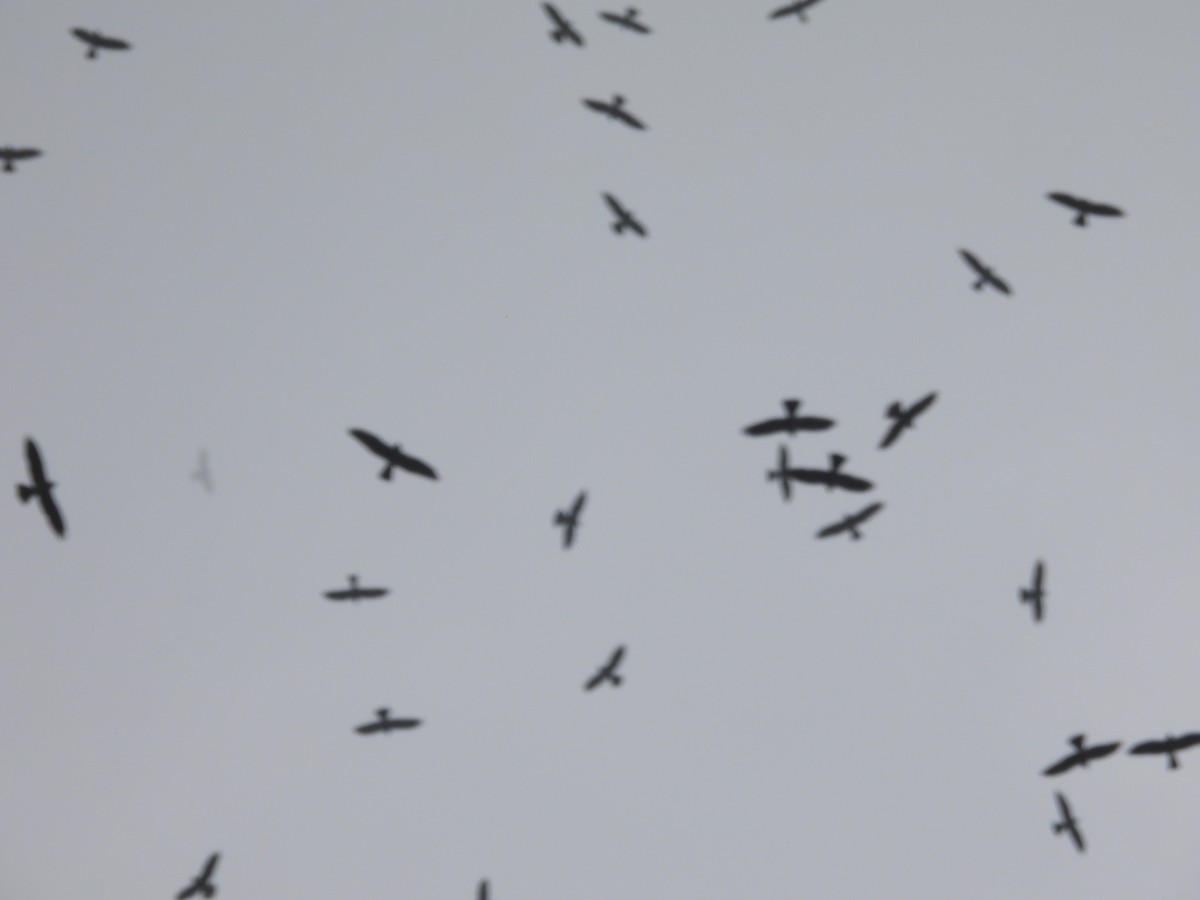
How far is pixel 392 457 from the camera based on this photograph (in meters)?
23.8

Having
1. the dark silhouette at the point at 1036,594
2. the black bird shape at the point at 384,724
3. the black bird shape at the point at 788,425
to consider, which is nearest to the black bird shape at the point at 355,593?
the black bird shape at the point at 384,724

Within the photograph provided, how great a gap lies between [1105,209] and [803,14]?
10151mm

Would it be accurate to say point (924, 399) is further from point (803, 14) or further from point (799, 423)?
point (803, 14)

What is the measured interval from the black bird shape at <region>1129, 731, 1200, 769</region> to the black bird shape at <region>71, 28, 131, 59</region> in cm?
3452

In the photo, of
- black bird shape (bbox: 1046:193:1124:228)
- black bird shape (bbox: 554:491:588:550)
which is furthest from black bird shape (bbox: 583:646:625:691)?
black bird shape (bbox: 1046:193:1124:228)

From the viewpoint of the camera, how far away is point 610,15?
28.9 m

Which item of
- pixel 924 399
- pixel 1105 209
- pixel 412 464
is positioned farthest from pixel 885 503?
pixel 412 464

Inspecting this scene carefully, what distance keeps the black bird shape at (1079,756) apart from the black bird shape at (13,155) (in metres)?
32.2

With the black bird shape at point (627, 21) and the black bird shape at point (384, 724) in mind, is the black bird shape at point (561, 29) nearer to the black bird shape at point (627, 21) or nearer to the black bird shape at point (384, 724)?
the black bird shape at point (627, 21)

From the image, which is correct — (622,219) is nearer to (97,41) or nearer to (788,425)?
(788,425)

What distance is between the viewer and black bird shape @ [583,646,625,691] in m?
30.5

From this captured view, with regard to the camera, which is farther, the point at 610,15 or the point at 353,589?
the point at 610,15

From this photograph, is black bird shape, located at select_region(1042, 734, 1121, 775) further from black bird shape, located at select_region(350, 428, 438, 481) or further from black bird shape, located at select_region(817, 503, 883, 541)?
black bird shape, located at select_region(350, 428, 438, 481)

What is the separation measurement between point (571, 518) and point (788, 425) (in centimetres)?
736
